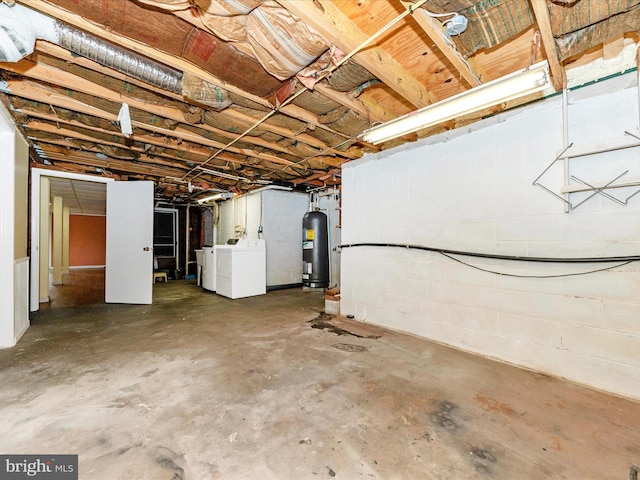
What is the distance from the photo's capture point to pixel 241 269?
5184 millimetres

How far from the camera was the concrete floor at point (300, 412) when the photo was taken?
1.32 metres

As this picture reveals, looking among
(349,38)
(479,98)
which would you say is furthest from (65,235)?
(479,98)

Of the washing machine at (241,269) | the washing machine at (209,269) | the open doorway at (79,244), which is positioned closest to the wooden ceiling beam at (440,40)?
the washing machine at (241,269)

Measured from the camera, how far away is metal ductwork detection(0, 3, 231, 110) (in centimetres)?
156

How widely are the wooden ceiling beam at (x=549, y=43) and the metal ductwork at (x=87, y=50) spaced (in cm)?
212

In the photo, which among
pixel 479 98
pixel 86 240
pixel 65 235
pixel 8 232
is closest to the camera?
pixel 479 98

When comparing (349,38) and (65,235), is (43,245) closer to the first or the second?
(65,235)

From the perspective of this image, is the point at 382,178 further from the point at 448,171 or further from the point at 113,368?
the point at 113,368

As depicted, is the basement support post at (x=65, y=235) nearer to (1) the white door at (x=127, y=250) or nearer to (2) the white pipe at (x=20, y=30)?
(1) the white door at (x=127, y=250)

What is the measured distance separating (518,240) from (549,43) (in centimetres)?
145

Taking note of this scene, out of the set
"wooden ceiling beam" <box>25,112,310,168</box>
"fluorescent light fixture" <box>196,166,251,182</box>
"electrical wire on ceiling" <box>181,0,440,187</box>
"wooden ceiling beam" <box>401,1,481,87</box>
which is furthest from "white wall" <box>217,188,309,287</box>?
"wooden ceiling beam" <box>401,1,481,87</box>

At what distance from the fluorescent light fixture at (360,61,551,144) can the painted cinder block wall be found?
626 mm

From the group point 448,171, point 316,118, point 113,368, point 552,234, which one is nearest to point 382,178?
point 448,171

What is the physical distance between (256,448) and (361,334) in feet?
6.28
